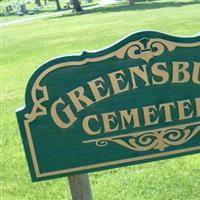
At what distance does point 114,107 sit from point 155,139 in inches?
13.0

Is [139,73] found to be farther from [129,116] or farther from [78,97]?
[78,97]

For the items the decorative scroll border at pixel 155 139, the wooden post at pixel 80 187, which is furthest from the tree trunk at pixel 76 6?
the decorative scroll border at pixel 155 139

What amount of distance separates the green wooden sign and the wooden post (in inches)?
7.1

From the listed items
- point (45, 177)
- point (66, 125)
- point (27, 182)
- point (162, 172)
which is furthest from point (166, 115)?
point (27, 182)

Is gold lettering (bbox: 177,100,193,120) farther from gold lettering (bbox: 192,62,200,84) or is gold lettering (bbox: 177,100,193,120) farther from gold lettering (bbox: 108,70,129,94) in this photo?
gold lettering (bbox: 108,70,129,94)

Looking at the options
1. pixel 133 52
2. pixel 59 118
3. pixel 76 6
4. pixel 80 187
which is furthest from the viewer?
pixel 76 6

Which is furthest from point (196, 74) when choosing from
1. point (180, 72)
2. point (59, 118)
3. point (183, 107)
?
point (59, 118)

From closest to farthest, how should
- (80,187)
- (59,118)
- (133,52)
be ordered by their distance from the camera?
(133,52) → (59,118) → (80,187)

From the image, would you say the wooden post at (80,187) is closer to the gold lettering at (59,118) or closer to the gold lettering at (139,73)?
the gold lettering at (59,118)

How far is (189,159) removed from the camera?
17.6 ft

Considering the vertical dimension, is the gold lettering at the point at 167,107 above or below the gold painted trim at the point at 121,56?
below

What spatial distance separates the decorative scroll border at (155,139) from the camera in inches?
115

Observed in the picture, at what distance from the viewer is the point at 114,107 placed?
9.43 ft

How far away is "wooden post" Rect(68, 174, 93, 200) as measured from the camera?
10.4 feet
